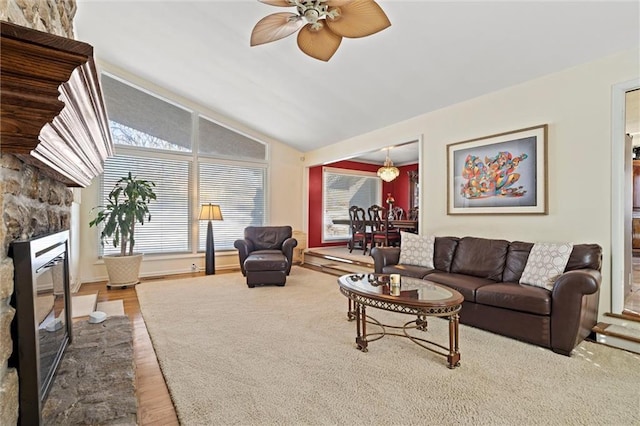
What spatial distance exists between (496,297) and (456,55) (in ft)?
8.02

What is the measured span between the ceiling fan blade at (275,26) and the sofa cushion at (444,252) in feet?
9.49

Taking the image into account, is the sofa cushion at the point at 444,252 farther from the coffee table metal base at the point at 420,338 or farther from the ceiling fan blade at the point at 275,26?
the ceiling fan blade at the point at 275,26

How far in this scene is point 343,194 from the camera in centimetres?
834

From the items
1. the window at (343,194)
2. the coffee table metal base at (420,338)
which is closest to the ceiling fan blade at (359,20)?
the coffee table metal base at (420,338)

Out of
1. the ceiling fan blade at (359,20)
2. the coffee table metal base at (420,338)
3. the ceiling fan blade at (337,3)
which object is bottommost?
the coffee table metal base at (420,338)

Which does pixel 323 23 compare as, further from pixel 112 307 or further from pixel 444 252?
pixel 112 307

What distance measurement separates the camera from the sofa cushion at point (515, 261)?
3143 millimetres

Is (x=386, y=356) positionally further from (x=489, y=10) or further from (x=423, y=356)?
(x=489, y=10)

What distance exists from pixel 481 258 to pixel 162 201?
523cm

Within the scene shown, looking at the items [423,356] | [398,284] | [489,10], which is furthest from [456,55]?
[423,356]

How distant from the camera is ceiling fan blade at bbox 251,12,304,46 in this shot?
2295 millimetres

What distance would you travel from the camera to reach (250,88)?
4.77 metres

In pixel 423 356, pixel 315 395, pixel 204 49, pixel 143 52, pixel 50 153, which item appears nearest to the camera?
pixel 50 153

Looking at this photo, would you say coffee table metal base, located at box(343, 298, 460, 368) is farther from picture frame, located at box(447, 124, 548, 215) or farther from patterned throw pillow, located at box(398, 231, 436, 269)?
picture frame, located at box(447, 124, 548, 215)
